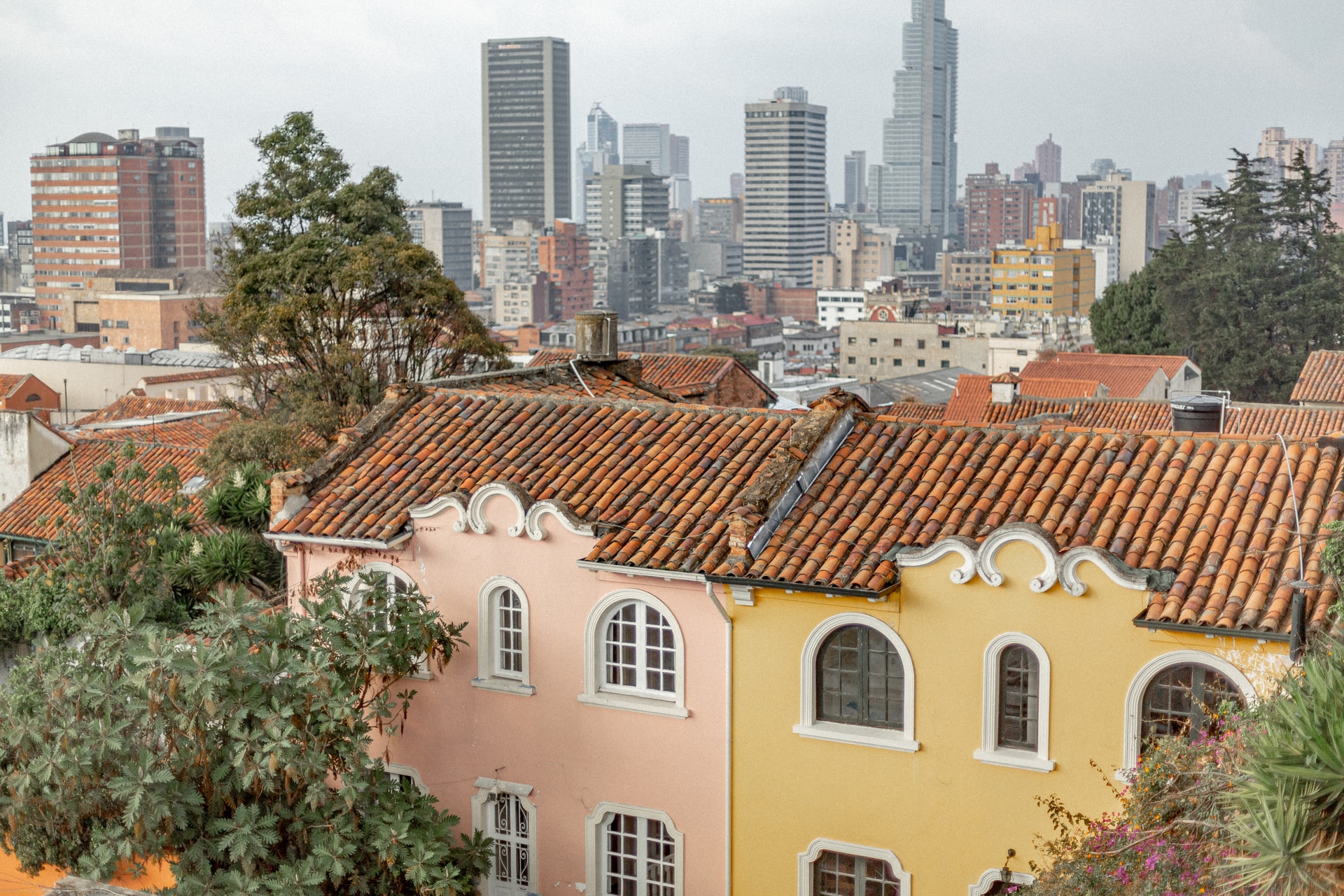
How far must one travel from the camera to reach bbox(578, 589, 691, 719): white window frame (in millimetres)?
17438

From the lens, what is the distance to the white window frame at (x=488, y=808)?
18.7 meters

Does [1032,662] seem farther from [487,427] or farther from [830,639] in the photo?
[487,427]

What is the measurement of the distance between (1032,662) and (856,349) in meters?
137

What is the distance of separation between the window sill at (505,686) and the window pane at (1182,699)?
7391 mm

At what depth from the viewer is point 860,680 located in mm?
16547

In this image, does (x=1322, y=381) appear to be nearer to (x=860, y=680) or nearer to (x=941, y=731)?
(x=860, y=680)

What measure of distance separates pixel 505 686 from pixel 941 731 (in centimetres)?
566

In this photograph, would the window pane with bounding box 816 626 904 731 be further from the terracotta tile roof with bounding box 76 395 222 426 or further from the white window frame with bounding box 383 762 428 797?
the terracotta tile roof with bounding box 76 395 222 426

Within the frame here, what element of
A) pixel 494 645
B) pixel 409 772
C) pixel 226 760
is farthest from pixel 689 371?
pixel 226 760

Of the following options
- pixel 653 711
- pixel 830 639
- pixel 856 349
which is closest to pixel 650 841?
pixel 653 711

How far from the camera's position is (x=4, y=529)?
32938mm

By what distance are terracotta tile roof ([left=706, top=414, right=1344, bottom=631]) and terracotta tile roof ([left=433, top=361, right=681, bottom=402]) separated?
725 cm

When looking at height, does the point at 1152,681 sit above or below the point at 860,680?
above

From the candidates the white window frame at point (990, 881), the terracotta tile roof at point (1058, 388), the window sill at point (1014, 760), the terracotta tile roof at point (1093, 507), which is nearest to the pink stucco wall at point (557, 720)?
the terracotta tile roof at point (1093, 507)
